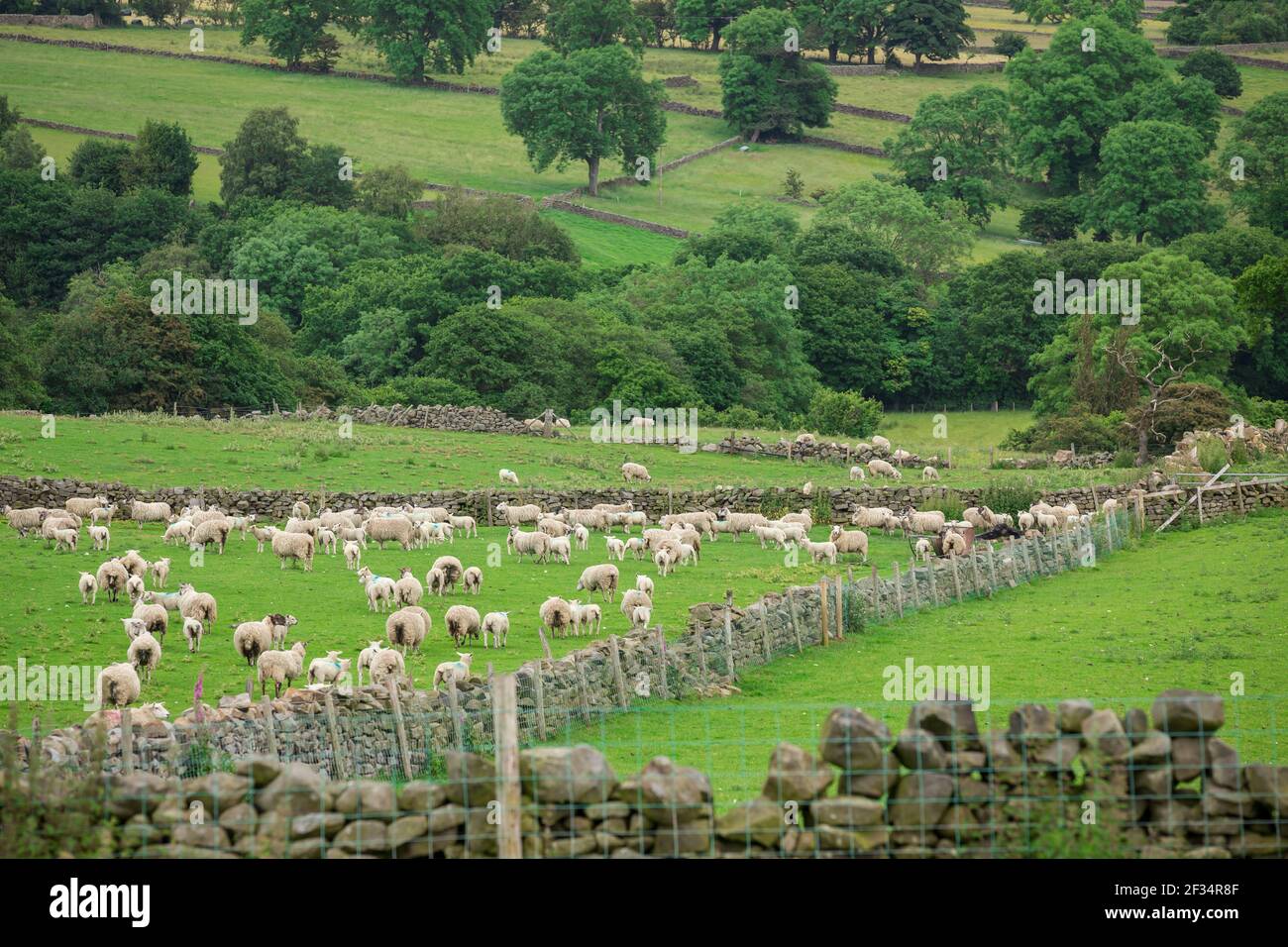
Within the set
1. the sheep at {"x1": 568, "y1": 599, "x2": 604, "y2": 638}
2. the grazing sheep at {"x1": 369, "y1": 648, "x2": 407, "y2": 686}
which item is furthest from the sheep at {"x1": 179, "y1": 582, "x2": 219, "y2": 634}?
the sheep at {"x1": 568, "y1": 599, "x2": 604, "y2": 638}

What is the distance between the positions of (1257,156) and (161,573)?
117 m

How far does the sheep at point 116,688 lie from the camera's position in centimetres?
2352

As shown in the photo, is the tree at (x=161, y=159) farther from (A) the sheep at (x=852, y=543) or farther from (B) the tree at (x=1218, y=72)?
(B) the tree at (x=1218, y=72)

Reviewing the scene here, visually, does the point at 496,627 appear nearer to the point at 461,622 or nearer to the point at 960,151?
the point at 461,622

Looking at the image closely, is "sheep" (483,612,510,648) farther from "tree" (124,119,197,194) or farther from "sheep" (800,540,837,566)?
"tree" (124,119,197,194)

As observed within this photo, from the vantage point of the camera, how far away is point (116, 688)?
23547 mm

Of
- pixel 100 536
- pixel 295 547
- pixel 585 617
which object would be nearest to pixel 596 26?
pixel 100 536

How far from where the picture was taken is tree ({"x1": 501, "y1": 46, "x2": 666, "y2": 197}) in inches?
5281

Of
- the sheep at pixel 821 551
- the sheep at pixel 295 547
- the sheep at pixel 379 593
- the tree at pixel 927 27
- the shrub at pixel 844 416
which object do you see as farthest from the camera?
the tree at pixel 927 27

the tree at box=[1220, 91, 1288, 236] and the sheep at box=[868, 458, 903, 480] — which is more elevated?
the tree at box=[1220, 91, 1288, 236]

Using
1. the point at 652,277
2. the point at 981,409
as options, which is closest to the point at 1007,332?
the point at 981,409

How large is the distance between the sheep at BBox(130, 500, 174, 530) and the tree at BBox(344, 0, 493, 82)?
11201 cm

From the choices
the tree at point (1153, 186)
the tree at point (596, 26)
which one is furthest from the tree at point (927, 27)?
the tree at point (1153, 186)

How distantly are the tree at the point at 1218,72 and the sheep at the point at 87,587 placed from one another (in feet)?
462
